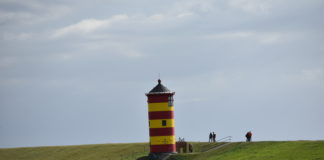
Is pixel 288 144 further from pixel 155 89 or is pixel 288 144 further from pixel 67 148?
pixel 67 148

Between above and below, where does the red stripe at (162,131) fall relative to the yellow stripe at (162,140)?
above

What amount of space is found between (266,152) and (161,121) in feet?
42.3

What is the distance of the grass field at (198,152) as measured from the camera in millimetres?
61031

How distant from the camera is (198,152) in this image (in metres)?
71.6

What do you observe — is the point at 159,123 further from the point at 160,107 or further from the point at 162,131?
the point at 160,107

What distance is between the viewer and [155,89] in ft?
239

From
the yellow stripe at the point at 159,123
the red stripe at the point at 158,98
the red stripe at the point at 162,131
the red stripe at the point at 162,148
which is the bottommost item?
the red stripe at the point at 162,148

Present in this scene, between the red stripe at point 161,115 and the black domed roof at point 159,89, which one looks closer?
the red stripe at point 161,115

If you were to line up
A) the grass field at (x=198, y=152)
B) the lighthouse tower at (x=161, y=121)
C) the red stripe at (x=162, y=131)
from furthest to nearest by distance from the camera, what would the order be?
the red stripe at (x=162, y=131)
the lighthouse tower at (x=161, y=121)
the grass field at (x=198, y=152)

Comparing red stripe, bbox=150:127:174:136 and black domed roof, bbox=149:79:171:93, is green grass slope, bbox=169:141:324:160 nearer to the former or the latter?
red stripe, bbox=150:127:174:136

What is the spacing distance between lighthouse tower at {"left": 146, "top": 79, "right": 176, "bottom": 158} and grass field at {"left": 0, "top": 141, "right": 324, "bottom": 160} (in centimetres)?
218

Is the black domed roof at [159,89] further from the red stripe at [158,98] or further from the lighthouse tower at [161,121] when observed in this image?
the red stripe at [158,98]

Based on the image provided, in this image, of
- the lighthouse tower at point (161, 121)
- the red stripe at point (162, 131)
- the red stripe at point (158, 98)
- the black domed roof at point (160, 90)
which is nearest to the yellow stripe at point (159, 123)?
the lighthouse tower at point (161, 121)

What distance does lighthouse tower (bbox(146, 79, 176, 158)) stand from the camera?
236ft
